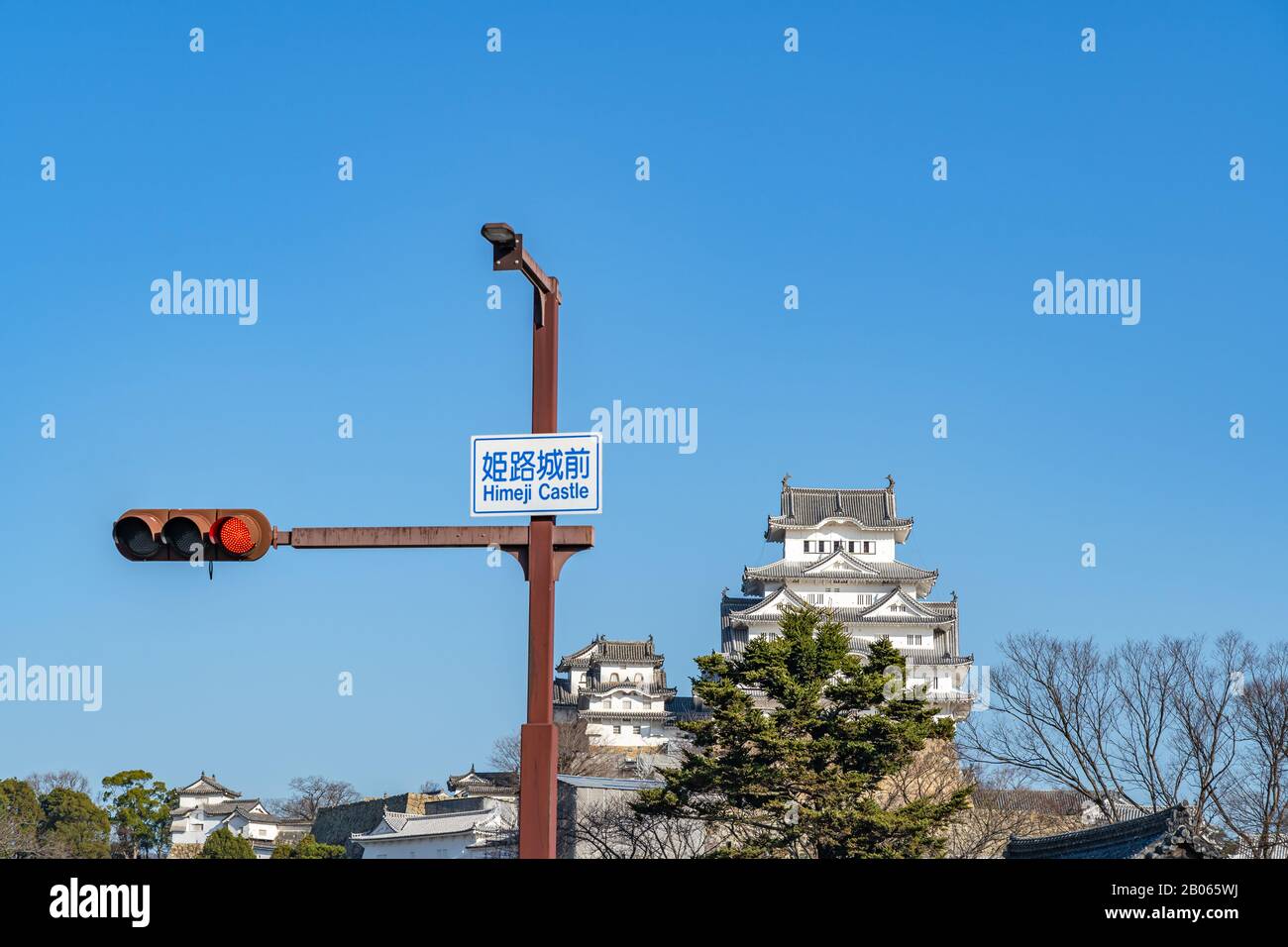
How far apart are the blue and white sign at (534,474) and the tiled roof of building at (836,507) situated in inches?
2786

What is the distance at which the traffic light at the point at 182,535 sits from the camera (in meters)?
9.50

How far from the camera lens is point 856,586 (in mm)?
77812

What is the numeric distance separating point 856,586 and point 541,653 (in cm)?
7040

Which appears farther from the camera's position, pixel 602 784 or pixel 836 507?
pixel 836 507

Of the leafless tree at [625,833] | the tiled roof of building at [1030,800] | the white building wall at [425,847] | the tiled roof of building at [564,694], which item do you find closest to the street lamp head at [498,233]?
the leafless tree at [625,833]

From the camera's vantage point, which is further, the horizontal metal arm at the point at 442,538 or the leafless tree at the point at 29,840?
the leafless tree at the point at 29,840

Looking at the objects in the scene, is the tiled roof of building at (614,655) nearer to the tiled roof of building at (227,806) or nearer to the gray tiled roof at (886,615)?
the gray tiled roof at (886,615)

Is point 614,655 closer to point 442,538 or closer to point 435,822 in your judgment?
point 435,822

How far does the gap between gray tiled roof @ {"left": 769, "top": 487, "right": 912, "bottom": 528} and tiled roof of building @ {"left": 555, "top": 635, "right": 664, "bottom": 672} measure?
11.3 m

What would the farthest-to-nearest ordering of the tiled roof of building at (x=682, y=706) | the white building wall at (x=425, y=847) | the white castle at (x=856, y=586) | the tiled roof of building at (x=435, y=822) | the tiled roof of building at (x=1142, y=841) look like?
the tiled roof of building at (x=682, y=706)
the white castle at (x=856, y=586)
the white building wall at (x=425, y=847)
the tiled roof of building at (x=435, y=822)
the tiled roof of building at (x=1142, y=841)

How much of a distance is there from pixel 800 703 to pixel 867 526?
50474mm

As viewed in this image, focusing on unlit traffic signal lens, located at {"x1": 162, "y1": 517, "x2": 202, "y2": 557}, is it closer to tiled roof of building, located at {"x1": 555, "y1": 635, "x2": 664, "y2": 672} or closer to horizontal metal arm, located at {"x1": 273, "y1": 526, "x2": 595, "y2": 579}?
horizontal metal arm, located at {"x1": 273, "y1": 526, "x2": 595, "y2": 579}

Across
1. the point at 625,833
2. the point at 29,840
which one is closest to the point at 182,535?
the point at 625,833
